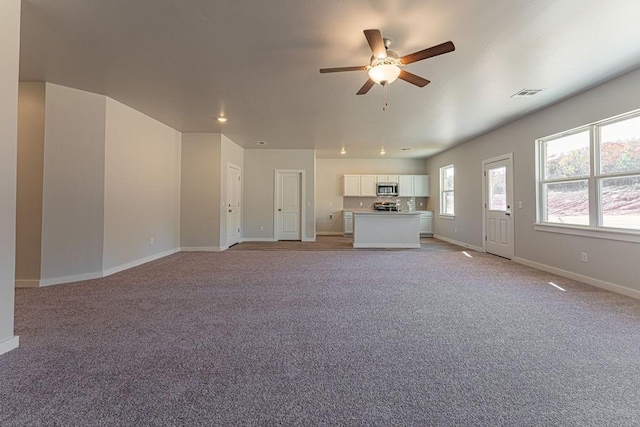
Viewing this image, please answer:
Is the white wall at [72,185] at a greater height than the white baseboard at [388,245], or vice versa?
the white wall at [72,185]

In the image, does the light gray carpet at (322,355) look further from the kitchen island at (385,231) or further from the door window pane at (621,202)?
the kitchen island at (385,231)

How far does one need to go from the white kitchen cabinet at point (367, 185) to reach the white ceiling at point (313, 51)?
4506 millimetres

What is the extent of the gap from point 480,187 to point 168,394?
6.85 metres

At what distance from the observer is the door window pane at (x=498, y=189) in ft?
18.8

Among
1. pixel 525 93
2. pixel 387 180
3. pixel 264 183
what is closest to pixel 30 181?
pixel 264 183

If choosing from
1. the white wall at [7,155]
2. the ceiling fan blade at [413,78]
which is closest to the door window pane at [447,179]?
the ceiling fan blade at [413,78]

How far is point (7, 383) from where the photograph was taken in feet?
5.49

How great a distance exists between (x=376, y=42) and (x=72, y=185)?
14.2 feet

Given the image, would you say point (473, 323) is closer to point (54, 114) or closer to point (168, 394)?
point (168, 394)

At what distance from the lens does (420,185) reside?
9.36 metres

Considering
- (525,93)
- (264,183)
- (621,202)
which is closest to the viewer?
(621,202)

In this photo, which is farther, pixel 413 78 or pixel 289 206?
pixel 289 206

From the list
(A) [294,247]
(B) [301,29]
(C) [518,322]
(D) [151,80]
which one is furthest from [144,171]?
(C) [518,322]

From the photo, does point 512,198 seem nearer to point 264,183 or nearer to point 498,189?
point 498,189
